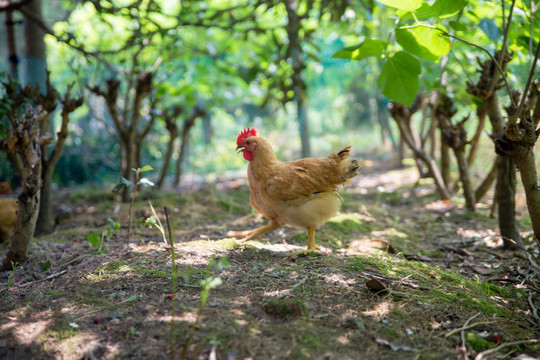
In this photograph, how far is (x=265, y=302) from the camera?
7.29ft

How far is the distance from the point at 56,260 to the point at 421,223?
4540 millimetres

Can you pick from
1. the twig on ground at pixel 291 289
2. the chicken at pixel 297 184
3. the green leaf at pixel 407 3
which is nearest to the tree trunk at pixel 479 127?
the chicken at pixel 297 184

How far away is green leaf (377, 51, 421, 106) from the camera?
260 centimetres

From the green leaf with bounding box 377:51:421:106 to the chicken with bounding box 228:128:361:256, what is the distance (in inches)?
34.3

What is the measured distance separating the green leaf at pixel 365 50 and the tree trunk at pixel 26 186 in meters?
2.58

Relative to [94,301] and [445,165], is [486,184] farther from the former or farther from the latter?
[94,301]

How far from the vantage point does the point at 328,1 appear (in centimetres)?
549

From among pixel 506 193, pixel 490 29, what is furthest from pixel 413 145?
pixel 490 29

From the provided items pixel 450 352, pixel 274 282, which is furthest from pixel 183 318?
pixel 450 352

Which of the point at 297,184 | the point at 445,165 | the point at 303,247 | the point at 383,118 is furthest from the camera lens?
the point at 383,118

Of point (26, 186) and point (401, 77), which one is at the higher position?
point (401, 77)

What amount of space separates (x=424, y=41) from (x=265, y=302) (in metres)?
2.00

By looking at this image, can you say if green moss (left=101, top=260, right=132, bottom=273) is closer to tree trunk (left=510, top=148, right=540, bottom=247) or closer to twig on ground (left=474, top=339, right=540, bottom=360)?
twig on ground (left=474, top=339, right=540, bottom=360)

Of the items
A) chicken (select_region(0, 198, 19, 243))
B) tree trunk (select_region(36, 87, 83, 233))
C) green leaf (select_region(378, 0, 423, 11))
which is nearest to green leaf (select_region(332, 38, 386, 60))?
green leaf (select_region(378, 0, 423, 11))
